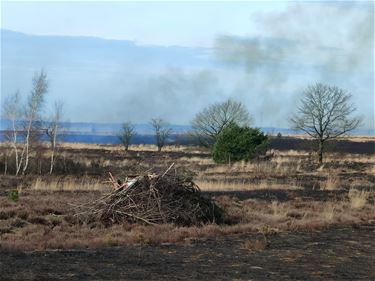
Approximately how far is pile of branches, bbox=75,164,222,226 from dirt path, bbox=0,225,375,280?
218 cm

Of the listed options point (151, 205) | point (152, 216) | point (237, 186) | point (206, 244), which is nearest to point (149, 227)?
point (152, 216)

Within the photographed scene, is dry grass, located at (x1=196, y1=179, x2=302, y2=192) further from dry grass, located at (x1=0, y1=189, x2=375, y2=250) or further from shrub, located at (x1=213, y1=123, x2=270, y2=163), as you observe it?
shrub, located at (x1=213, y1=123, x2=270, y2=163)

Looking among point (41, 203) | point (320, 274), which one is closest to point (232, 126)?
point (41, 203)

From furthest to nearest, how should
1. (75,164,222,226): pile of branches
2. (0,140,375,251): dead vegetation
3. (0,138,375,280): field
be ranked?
(75,164,222,226): pile of branches < (0,140,375,251): dead vegetation < (0,138,375,280): field

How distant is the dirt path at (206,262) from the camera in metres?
8.25

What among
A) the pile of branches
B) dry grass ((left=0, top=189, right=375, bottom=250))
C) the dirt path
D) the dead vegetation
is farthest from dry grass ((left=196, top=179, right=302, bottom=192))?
the dirt path

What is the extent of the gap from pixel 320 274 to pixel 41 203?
10.7 metres

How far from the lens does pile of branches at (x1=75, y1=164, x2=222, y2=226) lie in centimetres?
1406

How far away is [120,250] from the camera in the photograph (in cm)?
1052

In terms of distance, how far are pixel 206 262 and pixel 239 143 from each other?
1306 inches

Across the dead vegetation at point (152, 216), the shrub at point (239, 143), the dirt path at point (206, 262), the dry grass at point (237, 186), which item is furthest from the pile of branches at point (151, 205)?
the shrub at point (239, 143)

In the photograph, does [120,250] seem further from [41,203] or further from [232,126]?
[232,126]

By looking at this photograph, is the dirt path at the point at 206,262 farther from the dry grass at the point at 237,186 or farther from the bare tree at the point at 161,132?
the bare tree at the point at 161,132

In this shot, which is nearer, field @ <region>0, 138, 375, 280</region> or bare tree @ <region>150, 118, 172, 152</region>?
field @ <region>0, 138, 375, 280</region>
